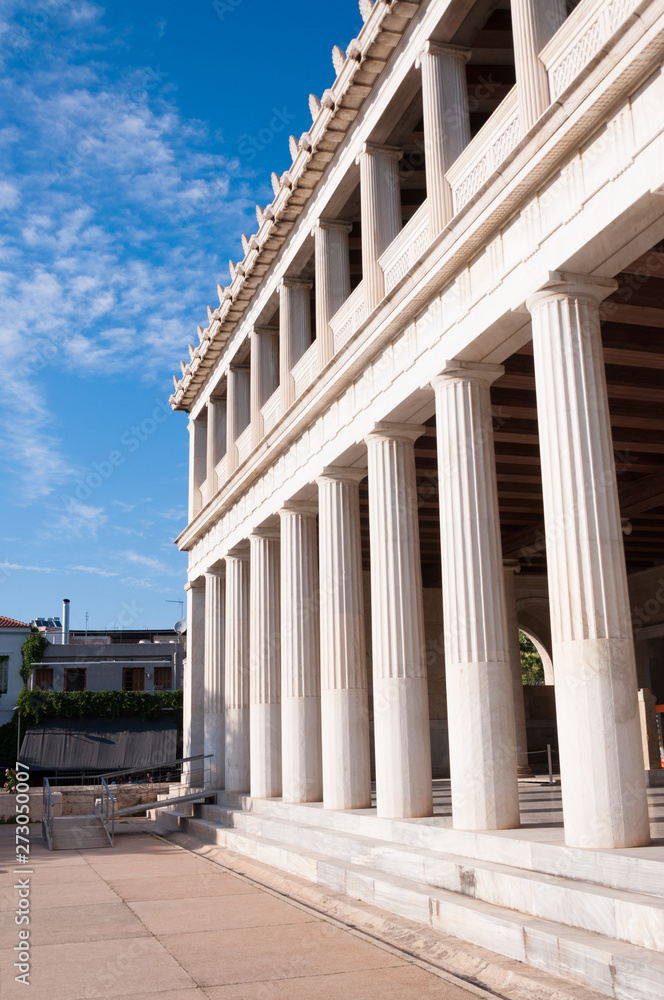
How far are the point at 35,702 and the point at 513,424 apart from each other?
35553mm

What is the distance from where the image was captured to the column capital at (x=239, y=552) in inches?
890

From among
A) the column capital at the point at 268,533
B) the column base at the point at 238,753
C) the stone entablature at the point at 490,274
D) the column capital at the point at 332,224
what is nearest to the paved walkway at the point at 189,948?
the stone entablature at the point at 490,274

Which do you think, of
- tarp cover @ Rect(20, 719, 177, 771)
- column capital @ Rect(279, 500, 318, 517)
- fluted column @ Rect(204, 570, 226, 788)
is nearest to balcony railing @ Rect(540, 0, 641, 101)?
column capital @ Rect(279, 500, 318, 517)

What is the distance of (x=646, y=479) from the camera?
20.3 m

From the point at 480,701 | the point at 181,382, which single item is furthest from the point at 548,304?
the point at 181,382

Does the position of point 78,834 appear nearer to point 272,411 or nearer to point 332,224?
point 272,411

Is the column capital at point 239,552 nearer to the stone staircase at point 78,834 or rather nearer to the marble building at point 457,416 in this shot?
the marble building at point 457,416

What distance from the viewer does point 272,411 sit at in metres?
20.3

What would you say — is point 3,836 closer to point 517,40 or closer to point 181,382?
point 181,382

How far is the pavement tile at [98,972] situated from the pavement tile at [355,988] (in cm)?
53

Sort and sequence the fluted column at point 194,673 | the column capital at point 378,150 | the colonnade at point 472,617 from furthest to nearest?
the fluted column at point 194,673
the column capital at point 378,150
the colonnade at point 472,617

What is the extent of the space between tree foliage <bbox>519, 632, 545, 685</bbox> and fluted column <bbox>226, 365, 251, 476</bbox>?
2221 inches

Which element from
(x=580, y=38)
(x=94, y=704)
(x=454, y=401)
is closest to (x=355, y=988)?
(x=454, y=401)

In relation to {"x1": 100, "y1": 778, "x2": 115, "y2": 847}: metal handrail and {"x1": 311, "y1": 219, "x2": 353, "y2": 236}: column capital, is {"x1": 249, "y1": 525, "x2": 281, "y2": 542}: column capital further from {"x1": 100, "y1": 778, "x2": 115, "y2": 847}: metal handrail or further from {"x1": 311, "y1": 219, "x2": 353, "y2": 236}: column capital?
{"x1": 100, "y1": 778, "x2": 115, "y2": 847}: metal handrail
